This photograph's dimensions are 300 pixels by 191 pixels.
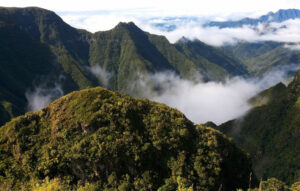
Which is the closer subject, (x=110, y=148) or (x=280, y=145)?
(x=110, y=148)

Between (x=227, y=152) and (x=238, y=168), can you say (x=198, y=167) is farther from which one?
(x=238, y=168)

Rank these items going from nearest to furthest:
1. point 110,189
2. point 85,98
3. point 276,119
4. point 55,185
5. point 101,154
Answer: point 55,185, point 110,189, point 101,154, point 85,98, point 276,119

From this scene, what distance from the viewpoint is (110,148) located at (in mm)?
53625

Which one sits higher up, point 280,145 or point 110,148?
point 110,148

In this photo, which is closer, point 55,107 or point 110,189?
point 110,189

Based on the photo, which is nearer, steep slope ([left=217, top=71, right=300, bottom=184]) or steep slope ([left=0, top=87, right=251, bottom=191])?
steep slope ([left=0, top=87, right=251, bottom=191])

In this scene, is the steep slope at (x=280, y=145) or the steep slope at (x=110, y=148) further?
the steep slope at (x=280, y=145)

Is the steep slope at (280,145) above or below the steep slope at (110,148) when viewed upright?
below

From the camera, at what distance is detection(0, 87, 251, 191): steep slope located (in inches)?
2087

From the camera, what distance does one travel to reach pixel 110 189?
4934 cm

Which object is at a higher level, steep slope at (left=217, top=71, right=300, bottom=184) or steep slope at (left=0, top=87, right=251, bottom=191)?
steep slope at (left=0, top=87, right=251, bottom=191)

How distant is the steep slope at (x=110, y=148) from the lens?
5300 cm

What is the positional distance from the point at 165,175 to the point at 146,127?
1252 cm

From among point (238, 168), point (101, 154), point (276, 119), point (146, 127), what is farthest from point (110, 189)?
point (276, 119)
